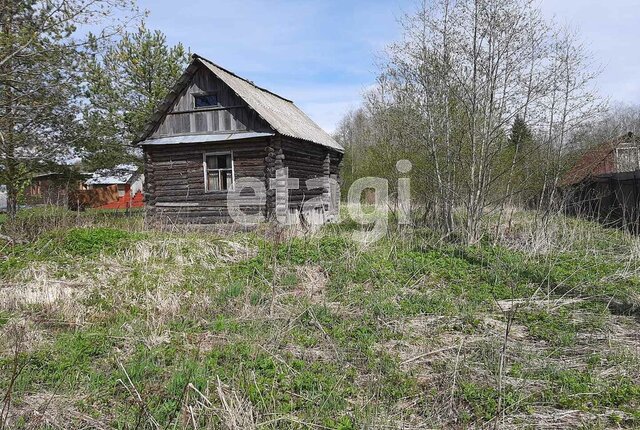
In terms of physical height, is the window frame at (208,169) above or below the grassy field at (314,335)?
above

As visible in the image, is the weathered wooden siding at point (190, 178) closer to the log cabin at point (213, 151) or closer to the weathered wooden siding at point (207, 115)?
the log cabin at point (213, 151)

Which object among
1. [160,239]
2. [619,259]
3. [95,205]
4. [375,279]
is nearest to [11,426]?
[375,279]

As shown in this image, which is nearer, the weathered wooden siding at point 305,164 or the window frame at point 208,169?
the window frame at point 208,169

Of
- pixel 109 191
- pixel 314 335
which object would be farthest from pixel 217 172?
pixel 109 191

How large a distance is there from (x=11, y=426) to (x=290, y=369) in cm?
212

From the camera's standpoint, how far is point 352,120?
45031 millimetres

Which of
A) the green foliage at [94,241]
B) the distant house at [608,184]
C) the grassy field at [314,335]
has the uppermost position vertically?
the distant house at [608,184]

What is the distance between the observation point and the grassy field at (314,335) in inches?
126

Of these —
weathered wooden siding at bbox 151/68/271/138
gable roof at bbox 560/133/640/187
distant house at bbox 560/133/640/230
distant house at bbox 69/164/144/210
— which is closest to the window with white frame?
weathered wooden siding at bbox 151/68/271/138

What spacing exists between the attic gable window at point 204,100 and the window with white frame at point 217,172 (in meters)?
1.63

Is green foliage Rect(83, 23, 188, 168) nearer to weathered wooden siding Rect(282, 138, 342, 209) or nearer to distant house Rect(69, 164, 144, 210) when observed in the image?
distant house Rect(69, 164, 144, 210)

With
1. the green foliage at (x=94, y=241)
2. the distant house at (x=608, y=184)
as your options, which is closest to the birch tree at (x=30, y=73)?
the green foliage at (x=94, y=241)

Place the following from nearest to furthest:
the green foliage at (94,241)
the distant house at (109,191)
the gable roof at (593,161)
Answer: the green foliage at (94,241) → the gable roof at (593,161) → the distant house at (109,191)

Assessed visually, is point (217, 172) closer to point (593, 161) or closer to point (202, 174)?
point (202, 174)
